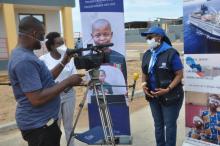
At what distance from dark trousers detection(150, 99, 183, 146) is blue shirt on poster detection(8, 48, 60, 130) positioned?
1755mm

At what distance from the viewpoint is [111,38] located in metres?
5.18

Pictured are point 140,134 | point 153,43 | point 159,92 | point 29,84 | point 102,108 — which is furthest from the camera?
point 140,134

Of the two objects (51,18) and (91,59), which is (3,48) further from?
(91,59)

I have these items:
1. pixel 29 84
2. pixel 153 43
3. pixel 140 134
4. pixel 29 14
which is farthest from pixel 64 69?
pixel 29 14

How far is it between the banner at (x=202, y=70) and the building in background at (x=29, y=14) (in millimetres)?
12115

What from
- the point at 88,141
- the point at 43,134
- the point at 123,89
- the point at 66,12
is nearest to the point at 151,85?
the point at 123,89

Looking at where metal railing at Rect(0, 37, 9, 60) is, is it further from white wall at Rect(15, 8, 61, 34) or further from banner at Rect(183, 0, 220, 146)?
banner at Rect(183, 0, 220, 146)

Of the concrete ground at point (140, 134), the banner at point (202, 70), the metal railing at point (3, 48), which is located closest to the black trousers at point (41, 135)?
the banner at point (202, 70)

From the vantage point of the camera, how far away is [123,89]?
5.27 meters

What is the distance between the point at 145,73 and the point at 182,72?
511 mm

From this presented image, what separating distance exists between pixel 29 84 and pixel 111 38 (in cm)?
253

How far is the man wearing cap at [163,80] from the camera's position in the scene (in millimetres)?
4344

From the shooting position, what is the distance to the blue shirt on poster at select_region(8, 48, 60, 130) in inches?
110

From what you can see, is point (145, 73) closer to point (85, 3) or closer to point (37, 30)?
point (85, 3)
